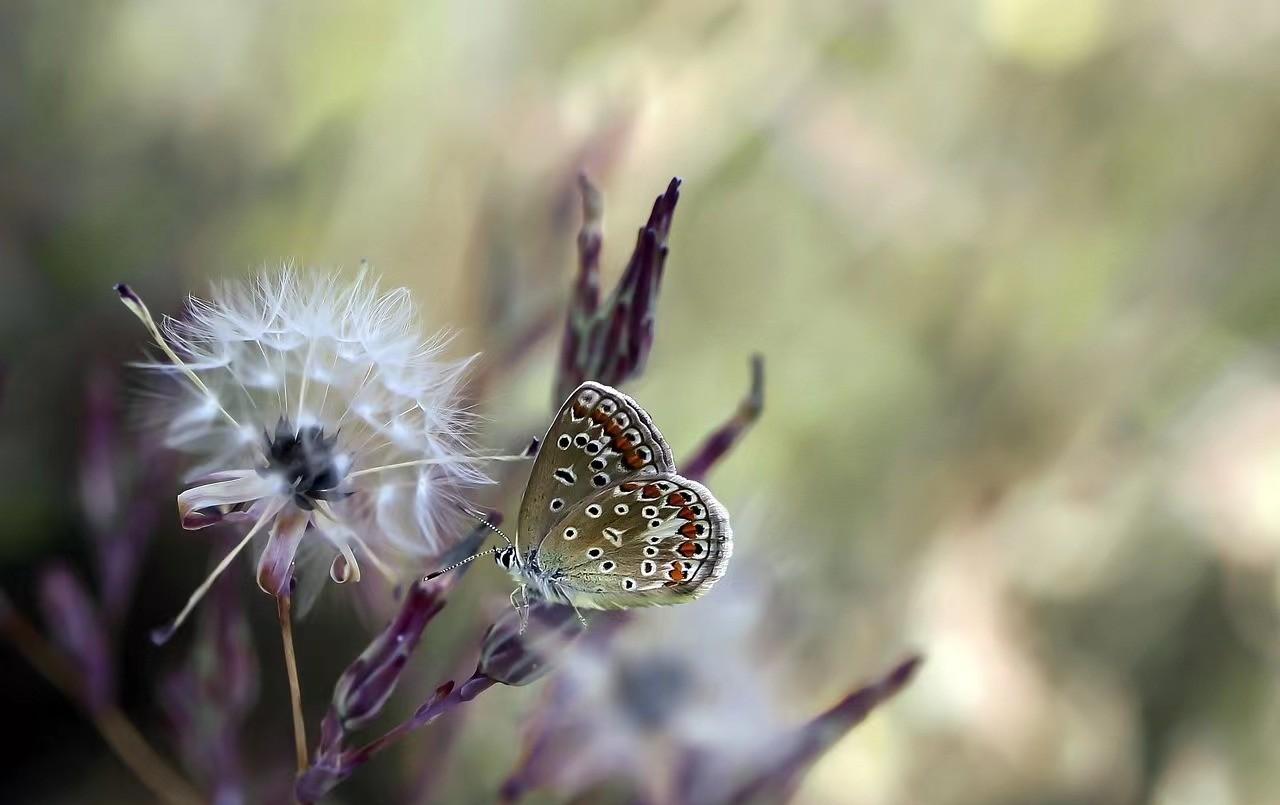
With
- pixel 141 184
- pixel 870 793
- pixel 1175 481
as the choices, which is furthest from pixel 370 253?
pixel 1175 481

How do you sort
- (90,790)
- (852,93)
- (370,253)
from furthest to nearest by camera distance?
1. (852,93)
2. (370,253)
3. (90,790)

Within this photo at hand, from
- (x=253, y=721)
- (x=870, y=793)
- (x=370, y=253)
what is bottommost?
(x=870, y=793)

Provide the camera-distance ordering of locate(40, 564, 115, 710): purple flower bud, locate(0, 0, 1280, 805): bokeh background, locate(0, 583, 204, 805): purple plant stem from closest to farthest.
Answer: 1. locate(40, 564, 115, 710): purple flower bud
2. locate(0, 583, 204, 805): purple plant stem
3. locate(0, 0, 1280, 805): bokeh background

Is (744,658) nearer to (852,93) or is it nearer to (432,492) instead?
(432,492)

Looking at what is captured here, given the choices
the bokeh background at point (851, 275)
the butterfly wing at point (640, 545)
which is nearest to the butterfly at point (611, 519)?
the butterfly wing at point (640, 545)

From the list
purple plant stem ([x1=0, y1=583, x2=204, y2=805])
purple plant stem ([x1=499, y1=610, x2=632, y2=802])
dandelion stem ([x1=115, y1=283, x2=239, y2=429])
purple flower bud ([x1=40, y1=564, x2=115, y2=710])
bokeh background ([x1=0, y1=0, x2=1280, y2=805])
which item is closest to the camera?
dandelion stem ([x1=115, y1=283, x2=239, y2=429])

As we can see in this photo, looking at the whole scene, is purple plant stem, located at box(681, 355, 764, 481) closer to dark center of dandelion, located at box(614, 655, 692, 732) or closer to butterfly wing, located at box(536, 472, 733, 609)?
butterfly wing, located at box(536, 472, 733, 609)

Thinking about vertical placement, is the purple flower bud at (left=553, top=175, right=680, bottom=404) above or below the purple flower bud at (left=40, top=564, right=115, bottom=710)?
above

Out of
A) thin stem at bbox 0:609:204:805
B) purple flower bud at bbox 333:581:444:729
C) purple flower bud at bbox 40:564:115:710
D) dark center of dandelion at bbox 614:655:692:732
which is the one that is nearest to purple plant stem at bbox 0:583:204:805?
thin stem at bbox 0:609:204:805
